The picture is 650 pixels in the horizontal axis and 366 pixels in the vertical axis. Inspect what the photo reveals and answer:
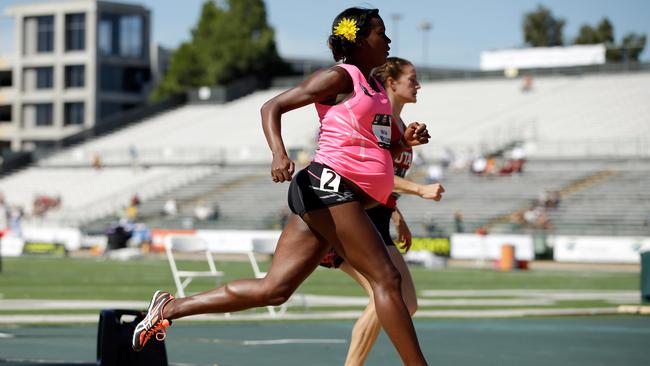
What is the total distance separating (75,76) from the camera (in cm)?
8331

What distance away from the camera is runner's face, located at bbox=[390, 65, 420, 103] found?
8.16m

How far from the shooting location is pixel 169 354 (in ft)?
32.7

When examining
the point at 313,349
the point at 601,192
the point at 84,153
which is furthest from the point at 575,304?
the point at 84,153

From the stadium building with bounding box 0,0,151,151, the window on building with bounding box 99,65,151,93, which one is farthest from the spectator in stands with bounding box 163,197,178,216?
the window on building with bounding box 99,65,151,93

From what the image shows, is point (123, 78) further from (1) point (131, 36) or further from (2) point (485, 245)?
(2) point (485, 245)

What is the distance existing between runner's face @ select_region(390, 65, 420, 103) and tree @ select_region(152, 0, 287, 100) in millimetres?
69422

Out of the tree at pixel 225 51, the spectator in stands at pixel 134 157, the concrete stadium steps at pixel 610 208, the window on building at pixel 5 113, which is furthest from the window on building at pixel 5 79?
the concrete stadium steps at pixel 610 208

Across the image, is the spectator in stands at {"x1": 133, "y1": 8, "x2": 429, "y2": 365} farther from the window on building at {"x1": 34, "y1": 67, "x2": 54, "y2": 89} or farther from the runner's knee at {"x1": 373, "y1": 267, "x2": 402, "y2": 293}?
the window on building at {"x1": 34, "y1": 67, "x2": 54, "y2": 89}

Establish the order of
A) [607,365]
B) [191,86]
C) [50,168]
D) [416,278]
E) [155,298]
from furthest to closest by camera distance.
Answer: [191,86] < [50,168] < [416,278] < [607,365] < [155,298]

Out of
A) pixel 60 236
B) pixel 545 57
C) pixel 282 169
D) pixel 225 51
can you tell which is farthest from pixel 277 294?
pixel 225 51

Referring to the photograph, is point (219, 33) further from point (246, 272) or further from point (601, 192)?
point (246, 272)

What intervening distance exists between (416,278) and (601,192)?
56.2ft

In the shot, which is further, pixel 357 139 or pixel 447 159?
pixel 447 159

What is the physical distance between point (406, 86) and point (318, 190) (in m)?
1.92
